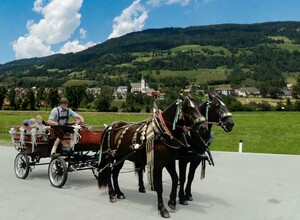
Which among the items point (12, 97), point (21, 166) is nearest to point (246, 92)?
point (12, 97)

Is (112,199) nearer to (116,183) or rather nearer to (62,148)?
(116,183)

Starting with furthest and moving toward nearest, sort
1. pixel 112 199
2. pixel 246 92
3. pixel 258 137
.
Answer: pixel 246 92 < pixel 258 137 < pixel 112 199

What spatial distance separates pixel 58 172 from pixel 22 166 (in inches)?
64.4

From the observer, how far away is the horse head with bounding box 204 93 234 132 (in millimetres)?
6870

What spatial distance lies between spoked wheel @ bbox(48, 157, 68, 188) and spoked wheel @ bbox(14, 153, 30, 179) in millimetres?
948

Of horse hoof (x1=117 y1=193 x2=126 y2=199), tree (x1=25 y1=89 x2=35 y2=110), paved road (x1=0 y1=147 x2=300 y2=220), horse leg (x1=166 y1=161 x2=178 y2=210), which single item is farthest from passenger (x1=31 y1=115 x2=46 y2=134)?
tree (x1=25 y1=89 x2=35 y2=110)

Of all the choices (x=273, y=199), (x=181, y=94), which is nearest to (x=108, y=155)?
(x=181, y=94)

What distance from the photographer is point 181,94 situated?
6461 mm

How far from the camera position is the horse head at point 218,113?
22.5 ft

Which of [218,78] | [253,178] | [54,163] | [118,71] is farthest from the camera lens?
[118,71]

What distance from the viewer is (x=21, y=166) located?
10.2 meters

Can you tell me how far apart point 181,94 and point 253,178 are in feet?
16.5

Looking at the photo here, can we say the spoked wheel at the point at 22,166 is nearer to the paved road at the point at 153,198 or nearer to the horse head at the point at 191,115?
the paved road at the point at 153,198

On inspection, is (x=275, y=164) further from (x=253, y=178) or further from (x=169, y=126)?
(x=169, y=126)
